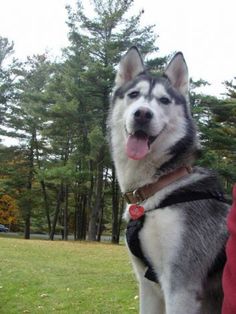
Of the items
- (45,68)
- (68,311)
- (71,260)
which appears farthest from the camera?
(45,68)

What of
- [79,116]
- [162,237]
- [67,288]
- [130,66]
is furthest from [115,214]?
[162,237]

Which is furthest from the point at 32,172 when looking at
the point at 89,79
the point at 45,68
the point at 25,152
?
the point at 89,79

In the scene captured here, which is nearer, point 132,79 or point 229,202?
point 229,202

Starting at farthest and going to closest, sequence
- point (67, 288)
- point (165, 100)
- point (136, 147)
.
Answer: point (67, 288) → point (165, 100) → point (136, 147)

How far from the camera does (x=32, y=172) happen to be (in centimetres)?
3600

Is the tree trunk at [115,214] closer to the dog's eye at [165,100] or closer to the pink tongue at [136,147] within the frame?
the dog's eye at [165,100]

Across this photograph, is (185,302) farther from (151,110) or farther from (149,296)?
(151,110)

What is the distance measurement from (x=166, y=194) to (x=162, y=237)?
0.28 metres

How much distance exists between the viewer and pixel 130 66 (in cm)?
338

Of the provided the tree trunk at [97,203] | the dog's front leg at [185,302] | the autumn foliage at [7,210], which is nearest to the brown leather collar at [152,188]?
the dog's front leg at [185,302]

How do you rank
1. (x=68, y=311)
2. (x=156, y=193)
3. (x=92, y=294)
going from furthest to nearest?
1. (x=92, y=294)
2. (x=68, y=311)
3. (x=156, y=193)

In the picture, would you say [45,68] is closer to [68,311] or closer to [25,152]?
[25,152]

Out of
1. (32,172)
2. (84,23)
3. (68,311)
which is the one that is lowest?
(68,311)

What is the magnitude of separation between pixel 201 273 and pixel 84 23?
997 inches
